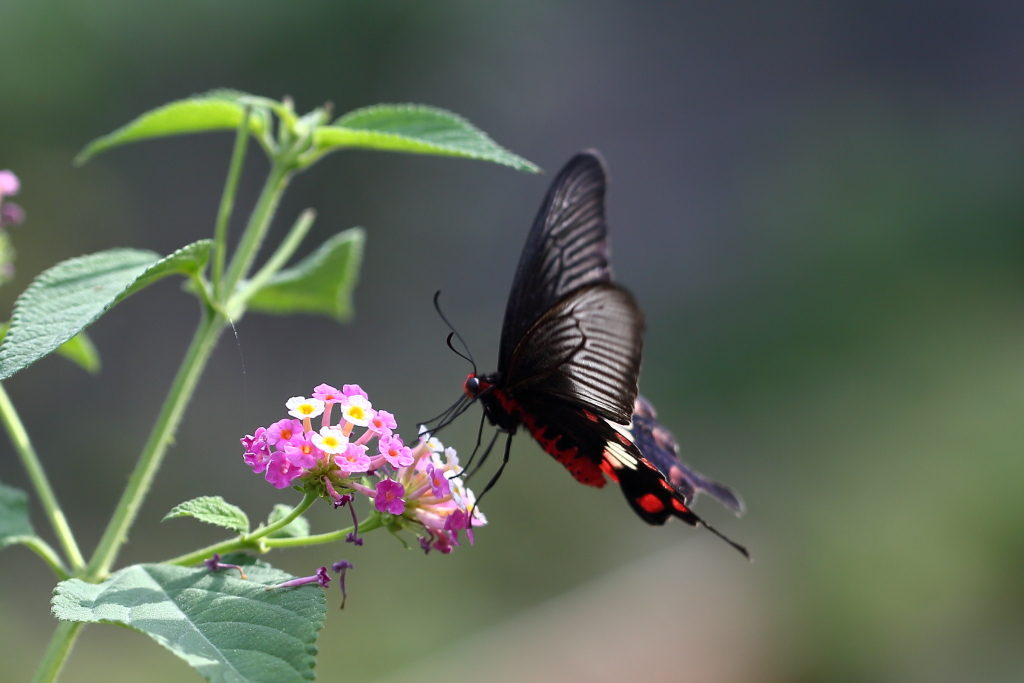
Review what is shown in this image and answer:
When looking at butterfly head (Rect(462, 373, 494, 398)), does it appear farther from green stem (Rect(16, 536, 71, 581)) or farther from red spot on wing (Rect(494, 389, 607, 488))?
green stem (Rect(16, 536, 71, 581))

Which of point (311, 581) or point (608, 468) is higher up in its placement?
point (608, 468)

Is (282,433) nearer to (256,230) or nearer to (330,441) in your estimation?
(330,441)

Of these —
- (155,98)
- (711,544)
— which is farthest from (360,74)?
(711,544)

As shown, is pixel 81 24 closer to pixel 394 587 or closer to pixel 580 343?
pixel 394 587

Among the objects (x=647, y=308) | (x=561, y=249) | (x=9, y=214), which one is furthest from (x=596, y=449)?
(x=647, y=308)

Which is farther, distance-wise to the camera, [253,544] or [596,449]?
[596,449]

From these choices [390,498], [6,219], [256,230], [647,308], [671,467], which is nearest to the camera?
[390,498]

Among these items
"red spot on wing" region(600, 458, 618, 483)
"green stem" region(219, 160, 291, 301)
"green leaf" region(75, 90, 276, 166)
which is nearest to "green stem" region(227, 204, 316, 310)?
"green stem" region(219, 160, 291, 301)
